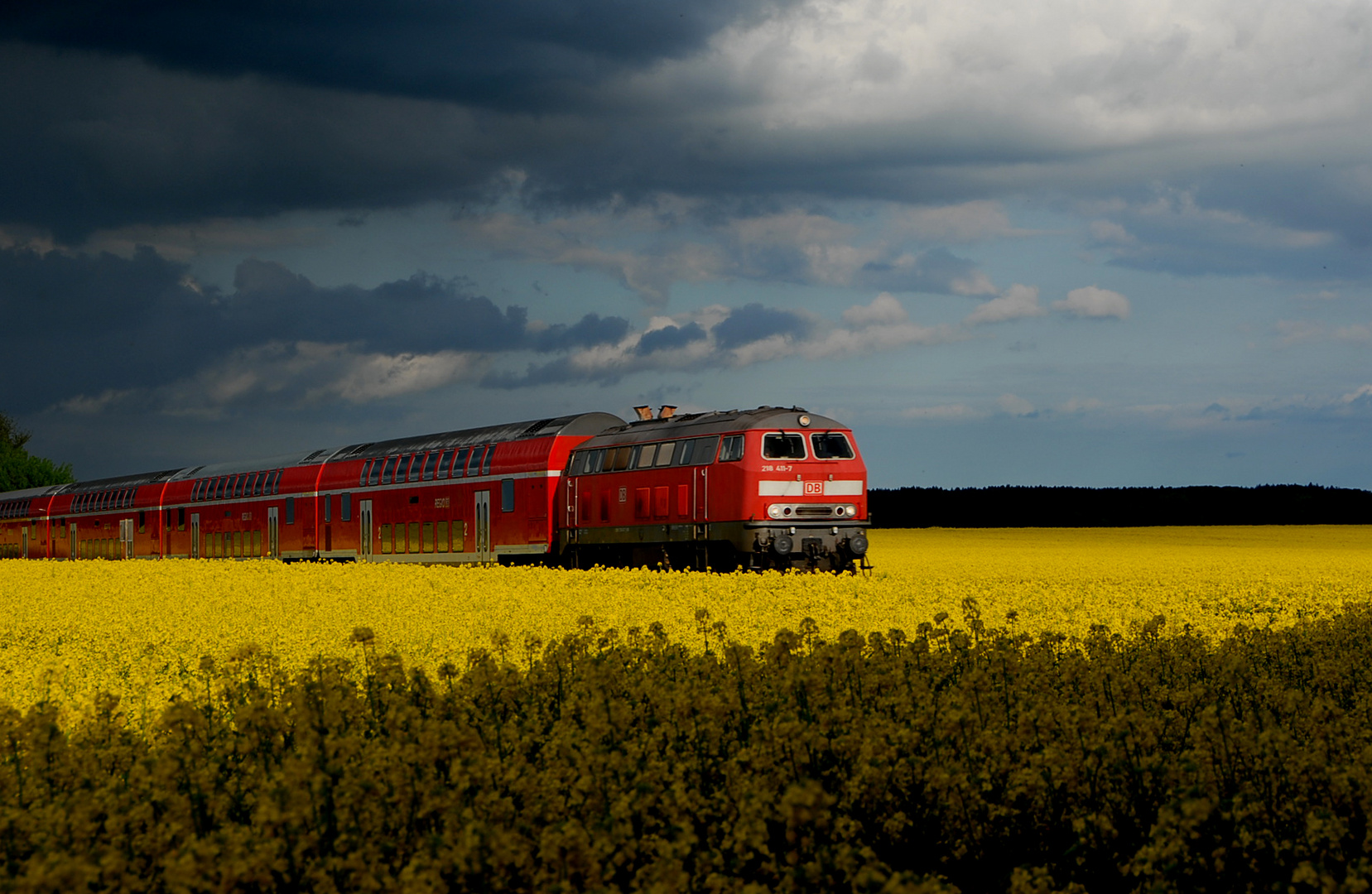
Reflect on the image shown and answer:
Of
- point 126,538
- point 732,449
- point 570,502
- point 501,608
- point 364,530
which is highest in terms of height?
point 732,449

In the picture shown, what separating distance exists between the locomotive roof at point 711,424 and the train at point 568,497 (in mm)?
50

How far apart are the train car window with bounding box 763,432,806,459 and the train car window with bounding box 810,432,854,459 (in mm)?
414

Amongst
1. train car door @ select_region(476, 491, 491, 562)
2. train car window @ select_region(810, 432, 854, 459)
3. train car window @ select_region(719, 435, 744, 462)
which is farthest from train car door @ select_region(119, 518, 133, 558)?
train car window @ select_region(810, 432, 854, 459)

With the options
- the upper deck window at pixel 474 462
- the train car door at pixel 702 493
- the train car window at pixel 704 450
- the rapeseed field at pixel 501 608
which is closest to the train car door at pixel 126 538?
the rapeseed field at pixel 501 608

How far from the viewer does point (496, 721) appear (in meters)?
8.25

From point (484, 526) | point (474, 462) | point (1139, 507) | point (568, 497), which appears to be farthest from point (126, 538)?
point (1139, 507)

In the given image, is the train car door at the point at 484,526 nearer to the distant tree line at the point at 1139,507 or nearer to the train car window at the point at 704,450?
the train car window at the point at 704,450

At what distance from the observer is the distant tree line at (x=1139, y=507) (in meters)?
69.6

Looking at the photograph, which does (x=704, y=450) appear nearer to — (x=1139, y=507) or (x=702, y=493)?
(x=702, y=493)

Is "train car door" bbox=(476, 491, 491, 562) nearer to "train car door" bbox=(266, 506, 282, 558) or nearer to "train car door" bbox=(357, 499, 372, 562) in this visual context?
"train car door" bbox=(357, 499, 372, 562)

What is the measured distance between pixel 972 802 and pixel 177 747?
4386 millimetres

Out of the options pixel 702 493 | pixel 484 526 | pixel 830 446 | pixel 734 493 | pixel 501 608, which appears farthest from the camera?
pixel 484 526

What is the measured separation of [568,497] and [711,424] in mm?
5065

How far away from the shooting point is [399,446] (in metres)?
37.6
